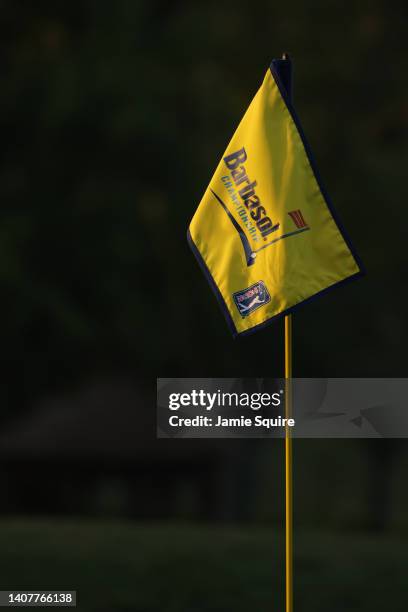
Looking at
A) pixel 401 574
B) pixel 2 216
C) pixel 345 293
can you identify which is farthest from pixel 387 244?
pixel 401 574

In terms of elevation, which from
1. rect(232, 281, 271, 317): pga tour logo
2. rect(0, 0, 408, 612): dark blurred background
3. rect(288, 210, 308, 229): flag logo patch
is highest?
rect(0, 0, 408, 612): dark blurred background

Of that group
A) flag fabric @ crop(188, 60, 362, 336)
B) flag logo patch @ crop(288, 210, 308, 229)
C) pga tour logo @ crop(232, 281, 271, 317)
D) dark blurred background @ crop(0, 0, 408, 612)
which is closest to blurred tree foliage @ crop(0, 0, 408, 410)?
dark blurred background @ crop(0, 0, 408, 612)

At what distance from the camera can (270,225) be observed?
571 centimetres

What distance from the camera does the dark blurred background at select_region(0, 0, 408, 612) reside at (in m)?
18.3

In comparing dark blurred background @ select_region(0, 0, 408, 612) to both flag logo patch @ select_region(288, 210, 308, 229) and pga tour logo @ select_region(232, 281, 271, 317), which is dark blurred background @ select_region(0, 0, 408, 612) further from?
flag logo patch @ select_region(288, 210, 308, 229)

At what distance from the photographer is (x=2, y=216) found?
58.6 feet

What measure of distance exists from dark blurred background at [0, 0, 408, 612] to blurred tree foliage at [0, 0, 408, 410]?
→ 4 cm

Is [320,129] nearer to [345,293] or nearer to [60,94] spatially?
[345,293]

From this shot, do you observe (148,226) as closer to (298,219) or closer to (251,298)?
(251,298)

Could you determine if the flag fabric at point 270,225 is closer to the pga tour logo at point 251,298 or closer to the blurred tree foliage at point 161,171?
the pga tour logo at point 251,298

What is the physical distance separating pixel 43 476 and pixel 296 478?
16.1 meters

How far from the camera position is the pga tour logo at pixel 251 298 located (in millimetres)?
5766

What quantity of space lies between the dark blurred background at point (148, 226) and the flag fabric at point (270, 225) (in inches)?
433

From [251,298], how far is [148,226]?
49.4ft
